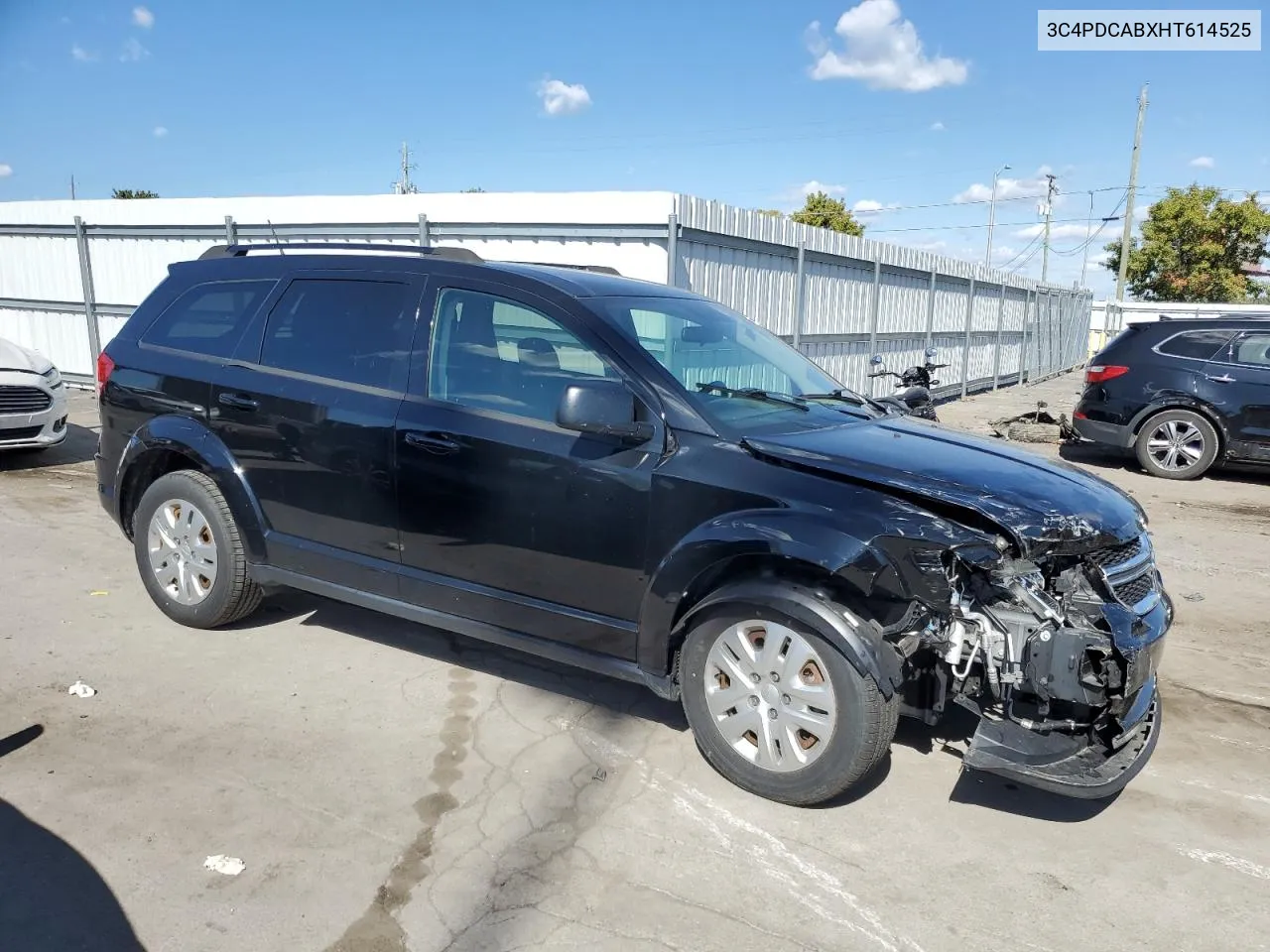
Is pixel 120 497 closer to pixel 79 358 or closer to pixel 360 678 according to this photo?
pixel 360 678

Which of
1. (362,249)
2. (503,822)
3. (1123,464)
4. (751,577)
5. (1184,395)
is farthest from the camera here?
(1123,464)

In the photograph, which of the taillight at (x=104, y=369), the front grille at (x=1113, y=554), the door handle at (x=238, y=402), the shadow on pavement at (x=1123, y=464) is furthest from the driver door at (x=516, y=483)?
the shadow on pavement at (x=1123, y=464)

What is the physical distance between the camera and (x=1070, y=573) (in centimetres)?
330

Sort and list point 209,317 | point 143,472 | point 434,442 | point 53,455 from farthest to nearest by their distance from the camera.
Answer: point 53,455 < point 143,472 < point 209,317 < point 434,442

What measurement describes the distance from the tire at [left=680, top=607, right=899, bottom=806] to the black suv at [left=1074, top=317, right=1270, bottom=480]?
8.57 m

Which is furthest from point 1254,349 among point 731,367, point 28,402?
point 28,402

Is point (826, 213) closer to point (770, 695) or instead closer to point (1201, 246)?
point (1201, 246)

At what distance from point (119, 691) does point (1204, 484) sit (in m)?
10.2

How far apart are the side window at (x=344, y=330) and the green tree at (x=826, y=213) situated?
156 ft

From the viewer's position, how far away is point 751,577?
10.9ft

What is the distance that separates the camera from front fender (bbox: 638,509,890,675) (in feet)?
10.1

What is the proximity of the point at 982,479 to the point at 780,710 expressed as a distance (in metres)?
1.10

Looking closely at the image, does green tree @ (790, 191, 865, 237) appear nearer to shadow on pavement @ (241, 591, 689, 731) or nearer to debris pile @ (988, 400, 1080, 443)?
debris pile @ (988, 400, 1080, 443)

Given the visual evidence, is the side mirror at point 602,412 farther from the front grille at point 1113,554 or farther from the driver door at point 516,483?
the front grille at point 1113,554
